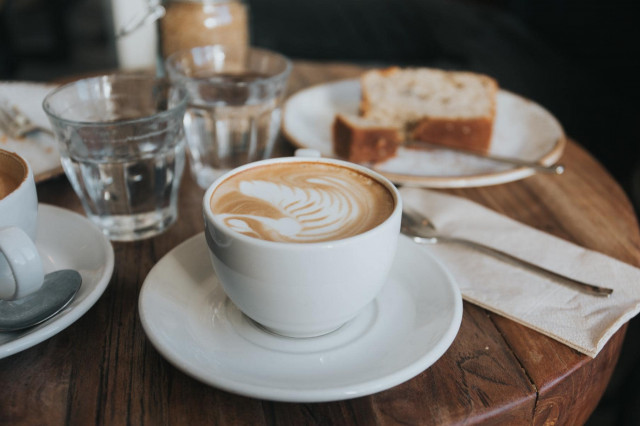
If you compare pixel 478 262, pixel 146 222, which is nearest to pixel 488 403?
pixel 478 262

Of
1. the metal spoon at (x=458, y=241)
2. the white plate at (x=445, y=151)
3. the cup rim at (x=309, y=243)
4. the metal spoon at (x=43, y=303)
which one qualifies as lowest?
the white plate at (x=445, y=151)

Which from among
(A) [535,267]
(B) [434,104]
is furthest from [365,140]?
(A) [535,267]

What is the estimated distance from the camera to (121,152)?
27.8 inches

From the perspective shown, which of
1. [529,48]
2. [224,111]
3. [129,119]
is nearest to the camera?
[129,119]

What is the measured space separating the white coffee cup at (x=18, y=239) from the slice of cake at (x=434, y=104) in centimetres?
62

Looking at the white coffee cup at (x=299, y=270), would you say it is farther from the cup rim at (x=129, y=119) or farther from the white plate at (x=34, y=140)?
the white plate at (x=34, y=140)

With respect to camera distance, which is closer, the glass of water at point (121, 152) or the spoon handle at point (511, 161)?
the glass of water at point (121, 152)

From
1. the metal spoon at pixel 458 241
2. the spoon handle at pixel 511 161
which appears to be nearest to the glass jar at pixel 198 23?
the spoon handle at pixel 511 161

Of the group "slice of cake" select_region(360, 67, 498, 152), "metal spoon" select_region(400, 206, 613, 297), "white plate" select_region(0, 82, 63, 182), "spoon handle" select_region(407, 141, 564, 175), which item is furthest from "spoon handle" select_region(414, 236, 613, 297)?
"white plate" select_region(0, 82, 63, 182)

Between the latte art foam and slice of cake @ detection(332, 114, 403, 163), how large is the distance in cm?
36

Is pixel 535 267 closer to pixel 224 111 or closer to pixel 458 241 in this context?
pixel 458 241

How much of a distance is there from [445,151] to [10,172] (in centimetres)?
69

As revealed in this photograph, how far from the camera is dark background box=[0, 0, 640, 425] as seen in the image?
1756mm

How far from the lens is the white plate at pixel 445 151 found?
859 millimetres
